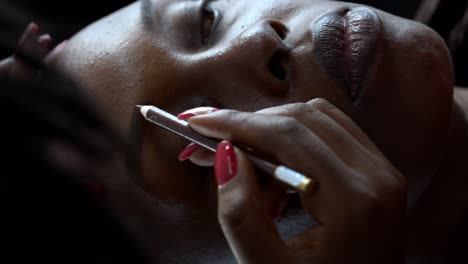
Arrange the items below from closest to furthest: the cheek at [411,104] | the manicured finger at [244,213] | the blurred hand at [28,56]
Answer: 1. the manicured finger at [244,213]
2. the cheek at [411,104]
3. the blurred hand at [28,56]

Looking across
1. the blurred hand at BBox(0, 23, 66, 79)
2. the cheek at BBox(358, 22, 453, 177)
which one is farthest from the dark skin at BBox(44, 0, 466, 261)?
the blurred hand at BBox(0, 23, 66, 79)

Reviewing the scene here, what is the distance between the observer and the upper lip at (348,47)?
0.72 metres

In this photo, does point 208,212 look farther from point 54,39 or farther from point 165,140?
point 54,39

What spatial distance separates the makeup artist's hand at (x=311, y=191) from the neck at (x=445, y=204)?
26 cm

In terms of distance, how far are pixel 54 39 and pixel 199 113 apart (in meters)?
0.69

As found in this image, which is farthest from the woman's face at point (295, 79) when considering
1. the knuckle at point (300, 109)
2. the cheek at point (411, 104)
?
the knuckle at point (300, 109)

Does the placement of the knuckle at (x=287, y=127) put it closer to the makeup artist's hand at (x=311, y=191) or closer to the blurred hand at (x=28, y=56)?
the makeup artist's hand at (x=311, y=191)

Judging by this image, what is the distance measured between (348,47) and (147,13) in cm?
29

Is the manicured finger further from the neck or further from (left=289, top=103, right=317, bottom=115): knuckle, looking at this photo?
the neck

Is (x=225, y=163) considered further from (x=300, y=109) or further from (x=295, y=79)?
(x=295, y=79)

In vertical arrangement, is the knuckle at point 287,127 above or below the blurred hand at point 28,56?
below

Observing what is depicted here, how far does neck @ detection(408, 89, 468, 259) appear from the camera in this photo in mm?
818

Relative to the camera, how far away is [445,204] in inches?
32.6

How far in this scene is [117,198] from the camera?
0.74 m
